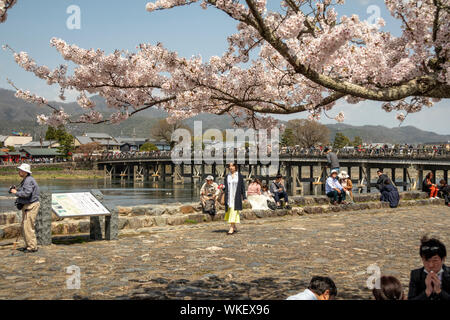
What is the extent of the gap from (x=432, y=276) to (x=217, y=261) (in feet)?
13.9

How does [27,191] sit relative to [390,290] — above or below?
above

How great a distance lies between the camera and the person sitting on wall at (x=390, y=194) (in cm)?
1752

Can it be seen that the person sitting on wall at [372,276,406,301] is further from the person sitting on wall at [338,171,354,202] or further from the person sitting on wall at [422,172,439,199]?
the person sitting on wall at [422,172,439,199]

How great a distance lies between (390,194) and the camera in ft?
57.9

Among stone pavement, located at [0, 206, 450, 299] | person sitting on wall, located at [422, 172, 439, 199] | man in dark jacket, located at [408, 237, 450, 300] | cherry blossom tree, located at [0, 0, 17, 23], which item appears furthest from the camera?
person sitting on wall, located at [422, 172, 439, 199]

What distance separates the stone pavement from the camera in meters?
5.80

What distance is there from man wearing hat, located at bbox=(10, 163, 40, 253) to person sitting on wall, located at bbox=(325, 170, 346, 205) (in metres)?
10.7

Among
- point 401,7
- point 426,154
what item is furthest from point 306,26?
point 426,154

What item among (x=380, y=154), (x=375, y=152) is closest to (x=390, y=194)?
(x=380, y=154)

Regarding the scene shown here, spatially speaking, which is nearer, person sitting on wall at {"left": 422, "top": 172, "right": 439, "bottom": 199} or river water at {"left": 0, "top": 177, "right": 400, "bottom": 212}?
person sitting on wall at {"left": 422, "top": 172, "right": 439, "bottom": 199}

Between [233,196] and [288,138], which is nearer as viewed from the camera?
[233,196]

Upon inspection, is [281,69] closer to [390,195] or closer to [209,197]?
[209,197]

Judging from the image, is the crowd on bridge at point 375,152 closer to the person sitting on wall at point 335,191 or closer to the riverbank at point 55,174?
the riverbank at point 55,174

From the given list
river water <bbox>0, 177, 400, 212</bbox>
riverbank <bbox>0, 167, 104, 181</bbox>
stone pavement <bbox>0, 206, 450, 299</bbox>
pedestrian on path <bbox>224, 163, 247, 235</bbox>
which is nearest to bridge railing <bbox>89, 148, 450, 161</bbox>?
river water <bbox>0, 177, 400, 212</bbox>
